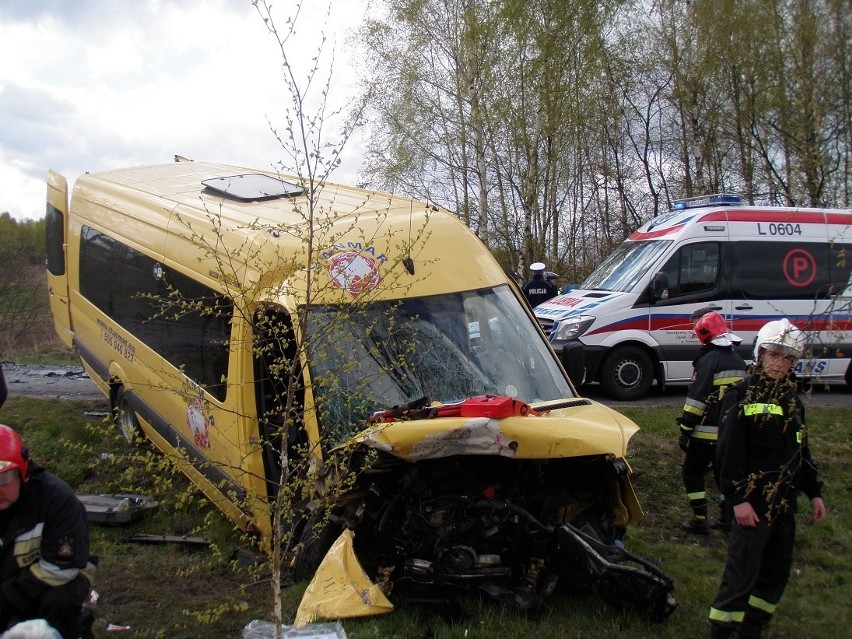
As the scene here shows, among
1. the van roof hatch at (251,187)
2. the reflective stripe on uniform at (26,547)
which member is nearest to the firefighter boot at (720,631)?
the reflective stripe on uniform at (26,547)

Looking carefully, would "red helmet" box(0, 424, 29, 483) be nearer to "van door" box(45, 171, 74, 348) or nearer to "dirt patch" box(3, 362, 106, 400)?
"van door" box(45, 171, 74, 348)

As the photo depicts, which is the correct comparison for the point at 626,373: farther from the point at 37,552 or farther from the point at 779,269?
the point at 37,552

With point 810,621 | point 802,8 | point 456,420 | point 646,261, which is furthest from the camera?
point 802,8

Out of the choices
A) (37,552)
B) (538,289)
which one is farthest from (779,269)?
(37,552)

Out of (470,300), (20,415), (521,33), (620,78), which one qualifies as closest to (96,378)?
(20,415)

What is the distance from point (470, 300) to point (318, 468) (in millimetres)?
1730

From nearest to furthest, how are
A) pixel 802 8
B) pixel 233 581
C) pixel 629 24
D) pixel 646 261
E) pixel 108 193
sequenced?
1. pixel 233 581
2. pixel 108 193
3. pixel 646 261
4. pixel 802 8
5. pixel 629 24

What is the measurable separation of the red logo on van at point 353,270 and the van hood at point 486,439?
77 cm

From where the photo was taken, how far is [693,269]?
10906 millimetres

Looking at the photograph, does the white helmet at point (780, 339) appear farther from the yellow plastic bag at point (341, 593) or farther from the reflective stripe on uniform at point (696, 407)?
the yellow plastic bag at point (341, 593)

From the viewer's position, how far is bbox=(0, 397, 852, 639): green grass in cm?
445

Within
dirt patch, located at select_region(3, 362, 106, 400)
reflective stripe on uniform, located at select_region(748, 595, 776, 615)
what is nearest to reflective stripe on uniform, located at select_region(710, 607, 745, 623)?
reflective stripe on uniform, located at select_region(748, 595, 776, 615)

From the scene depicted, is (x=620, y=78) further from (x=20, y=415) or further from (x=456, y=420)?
(x=456, y=420)

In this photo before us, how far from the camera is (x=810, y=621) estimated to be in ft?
15.9
